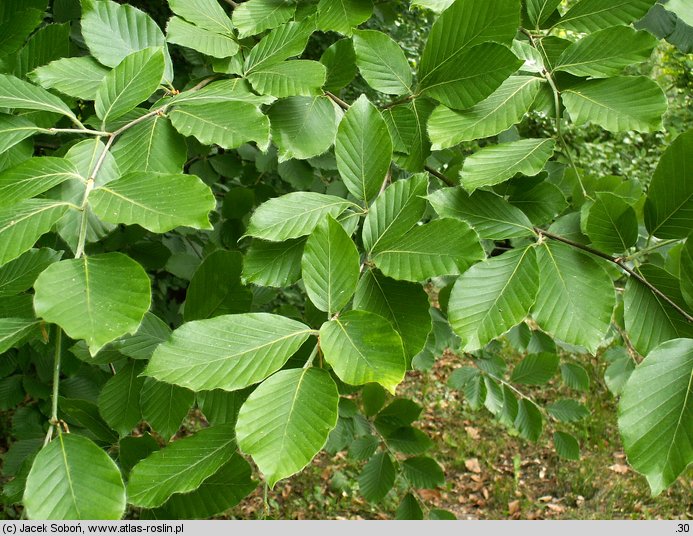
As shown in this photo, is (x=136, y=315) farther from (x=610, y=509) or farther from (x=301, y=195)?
(x=610, y=509)

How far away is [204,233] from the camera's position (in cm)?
265

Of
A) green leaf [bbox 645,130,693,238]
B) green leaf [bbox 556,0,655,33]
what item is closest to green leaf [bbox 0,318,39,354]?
green leaf [bbox 645,130,693,238]

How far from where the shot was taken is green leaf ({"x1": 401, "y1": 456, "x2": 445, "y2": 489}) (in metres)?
1.99

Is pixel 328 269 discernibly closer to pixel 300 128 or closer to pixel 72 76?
pixel 300 128

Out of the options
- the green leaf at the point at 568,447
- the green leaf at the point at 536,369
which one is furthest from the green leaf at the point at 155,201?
the green leaf at the point at 568,447

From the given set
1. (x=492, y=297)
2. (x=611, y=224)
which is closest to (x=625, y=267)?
(x=611, y=224)

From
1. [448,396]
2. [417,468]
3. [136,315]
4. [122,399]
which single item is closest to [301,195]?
[136,315]

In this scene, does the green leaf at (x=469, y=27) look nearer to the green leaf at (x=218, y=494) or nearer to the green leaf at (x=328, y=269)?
A: the green leaf at (x=328, y=269)

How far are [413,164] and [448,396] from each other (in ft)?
13.7

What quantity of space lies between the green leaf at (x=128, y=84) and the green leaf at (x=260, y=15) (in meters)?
0.24

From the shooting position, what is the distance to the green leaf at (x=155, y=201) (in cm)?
75

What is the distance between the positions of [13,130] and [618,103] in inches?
39.8

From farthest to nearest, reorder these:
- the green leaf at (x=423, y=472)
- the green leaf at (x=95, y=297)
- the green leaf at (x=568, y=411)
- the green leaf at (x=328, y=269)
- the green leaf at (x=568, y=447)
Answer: the green leaf at (x=568, y=411) → the green leaf at (x=568, y=447) → the green leaf at (x=423, y=472) → the green leaf at (x=328, y=269) → the green leaf at (x=95, y=297)

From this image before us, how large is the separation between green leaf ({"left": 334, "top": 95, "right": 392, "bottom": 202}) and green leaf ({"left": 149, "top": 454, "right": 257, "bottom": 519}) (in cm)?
52
